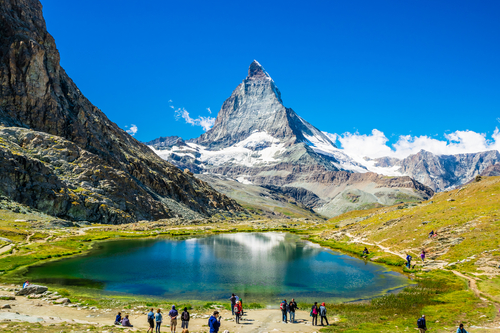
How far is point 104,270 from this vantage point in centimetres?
6075

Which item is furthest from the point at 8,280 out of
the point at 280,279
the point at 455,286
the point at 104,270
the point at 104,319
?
the point at 455,286

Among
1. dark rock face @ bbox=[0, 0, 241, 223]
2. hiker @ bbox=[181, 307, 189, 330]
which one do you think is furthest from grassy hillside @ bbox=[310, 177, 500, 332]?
dark rock face @ bbox=[0, 0, 241, 223]

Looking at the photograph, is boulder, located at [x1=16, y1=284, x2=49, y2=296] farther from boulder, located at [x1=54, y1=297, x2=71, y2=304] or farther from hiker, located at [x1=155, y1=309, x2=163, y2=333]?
hiker, located at [x1=155, y1=309, x2=163, y2=333]

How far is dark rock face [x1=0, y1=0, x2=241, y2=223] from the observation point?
12862 cm

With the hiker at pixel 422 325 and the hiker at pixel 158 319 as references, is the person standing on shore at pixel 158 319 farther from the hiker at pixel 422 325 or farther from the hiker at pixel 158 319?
the hiker at pixel 422 325

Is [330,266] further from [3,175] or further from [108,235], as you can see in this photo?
Answer: [3,175]

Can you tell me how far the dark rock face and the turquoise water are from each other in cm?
6238

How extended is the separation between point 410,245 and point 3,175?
444 ft

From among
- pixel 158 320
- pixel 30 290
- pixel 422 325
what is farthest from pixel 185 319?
pixel 30 290

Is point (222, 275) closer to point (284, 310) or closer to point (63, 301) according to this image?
point (284, 310)

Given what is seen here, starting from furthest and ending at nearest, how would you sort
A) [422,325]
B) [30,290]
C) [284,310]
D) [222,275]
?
1. [222,275]
2. [30,290]
3. [284,310]
4. [422,325]

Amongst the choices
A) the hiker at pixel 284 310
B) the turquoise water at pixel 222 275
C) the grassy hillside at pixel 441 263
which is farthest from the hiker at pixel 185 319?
the turquoise water at pixel 222 275

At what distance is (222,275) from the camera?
5888 centimetres

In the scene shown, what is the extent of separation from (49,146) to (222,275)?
13144 cm
